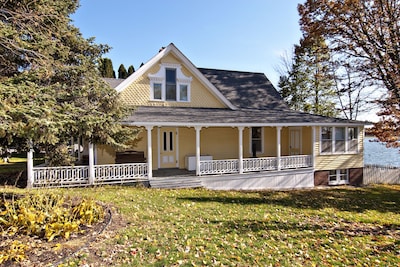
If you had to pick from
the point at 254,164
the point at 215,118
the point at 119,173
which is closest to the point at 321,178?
the point at 254,164

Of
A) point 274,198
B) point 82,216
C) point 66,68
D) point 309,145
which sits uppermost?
point 66,68

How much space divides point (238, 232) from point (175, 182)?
569cm

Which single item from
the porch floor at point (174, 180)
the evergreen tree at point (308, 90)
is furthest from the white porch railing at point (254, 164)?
the evergreen tree at point (308, 90)

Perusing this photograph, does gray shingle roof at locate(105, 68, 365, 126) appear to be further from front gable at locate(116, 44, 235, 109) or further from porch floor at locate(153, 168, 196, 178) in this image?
porch floor at locate(153, 168, 196, 178)

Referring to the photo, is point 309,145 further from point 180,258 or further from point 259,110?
point 180,258

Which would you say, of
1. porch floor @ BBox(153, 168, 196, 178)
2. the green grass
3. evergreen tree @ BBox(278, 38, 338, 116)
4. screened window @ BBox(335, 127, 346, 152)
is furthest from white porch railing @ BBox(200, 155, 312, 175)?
evergreen tree @ BBox(278, 38, 338, 116)

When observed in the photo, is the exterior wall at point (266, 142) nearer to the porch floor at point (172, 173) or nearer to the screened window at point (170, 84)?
the porch floor at point (172, 173)

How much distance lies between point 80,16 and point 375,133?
18796 mm

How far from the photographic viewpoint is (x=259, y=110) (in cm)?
1670

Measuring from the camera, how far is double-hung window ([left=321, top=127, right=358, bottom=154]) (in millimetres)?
15422

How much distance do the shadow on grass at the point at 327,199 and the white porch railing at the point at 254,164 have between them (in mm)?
1722

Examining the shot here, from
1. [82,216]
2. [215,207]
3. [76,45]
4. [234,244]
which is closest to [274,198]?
[215,207]

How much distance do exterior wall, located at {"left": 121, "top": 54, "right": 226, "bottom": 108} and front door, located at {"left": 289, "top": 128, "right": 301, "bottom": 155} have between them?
198 inches

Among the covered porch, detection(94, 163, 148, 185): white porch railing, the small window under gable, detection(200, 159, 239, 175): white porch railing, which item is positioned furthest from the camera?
the small window under gable
